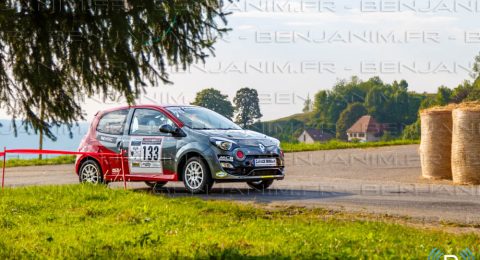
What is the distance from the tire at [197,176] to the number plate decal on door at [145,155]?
0.66 meters

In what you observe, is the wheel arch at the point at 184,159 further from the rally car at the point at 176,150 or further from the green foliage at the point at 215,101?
the green foliage at the point at 215,101

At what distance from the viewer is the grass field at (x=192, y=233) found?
859 cm

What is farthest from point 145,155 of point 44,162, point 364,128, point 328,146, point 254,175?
point 364,128

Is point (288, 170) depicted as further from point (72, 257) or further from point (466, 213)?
point (72, 257)

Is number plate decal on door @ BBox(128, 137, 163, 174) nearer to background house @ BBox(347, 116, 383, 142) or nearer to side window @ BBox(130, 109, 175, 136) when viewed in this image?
side window @ BBox(130, 109, 175, 136)

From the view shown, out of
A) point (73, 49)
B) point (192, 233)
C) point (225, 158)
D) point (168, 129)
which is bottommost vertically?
point (192, 233)

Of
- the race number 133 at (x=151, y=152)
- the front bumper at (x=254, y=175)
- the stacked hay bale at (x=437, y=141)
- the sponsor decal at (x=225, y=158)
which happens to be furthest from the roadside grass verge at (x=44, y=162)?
the sponsor decal at (x=225, y=158)

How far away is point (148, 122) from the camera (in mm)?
Result: 15875

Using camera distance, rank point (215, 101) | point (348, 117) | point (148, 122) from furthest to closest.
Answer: point (348, 117) → point (215, 101) → point (148, 122)

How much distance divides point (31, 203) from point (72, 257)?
201 inches

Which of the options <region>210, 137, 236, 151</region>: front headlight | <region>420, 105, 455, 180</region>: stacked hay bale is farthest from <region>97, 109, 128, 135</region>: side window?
<region>420, 105, 455, 180</region>: stacked hay bale

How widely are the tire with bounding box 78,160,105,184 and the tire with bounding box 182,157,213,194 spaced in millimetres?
2314

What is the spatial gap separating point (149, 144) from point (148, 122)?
50 cm

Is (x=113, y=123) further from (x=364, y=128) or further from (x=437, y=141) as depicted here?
(x=364, y=128)
